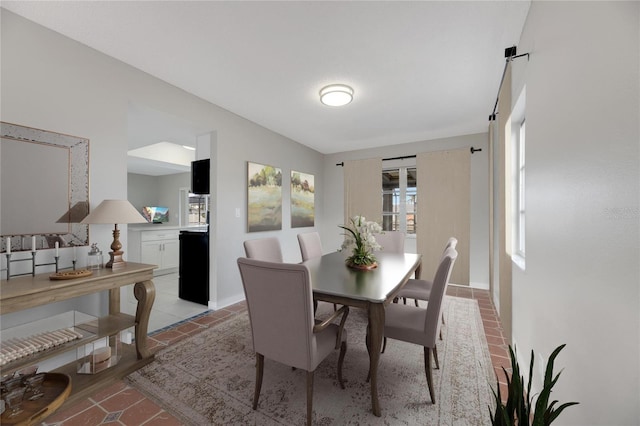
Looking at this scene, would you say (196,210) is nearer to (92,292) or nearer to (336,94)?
(92,292)

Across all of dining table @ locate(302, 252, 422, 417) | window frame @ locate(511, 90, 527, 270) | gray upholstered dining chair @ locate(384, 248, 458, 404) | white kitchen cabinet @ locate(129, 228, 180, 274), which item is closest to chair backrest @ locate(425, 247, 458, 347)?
gray upholstered dining chair @ locate(384, 248, 458, 404)

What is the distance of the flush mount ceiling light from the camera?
263 centimetres

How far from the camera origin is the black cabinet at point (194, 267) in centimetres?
338

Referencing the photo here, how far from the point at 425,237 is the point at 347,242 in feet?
8.50

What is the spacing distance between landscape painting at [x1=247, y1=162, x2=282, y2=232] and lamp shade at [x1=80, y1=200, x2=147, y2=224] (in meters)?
1.75

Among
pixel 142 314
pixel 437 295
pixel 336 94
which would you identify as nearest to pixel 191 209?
pixel 142 314

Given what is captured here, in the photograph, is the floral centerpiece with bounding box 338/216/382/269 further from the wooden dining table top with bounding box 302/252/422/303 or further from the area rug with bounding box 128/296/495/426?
the area rug with bounding box 128/296/495/426

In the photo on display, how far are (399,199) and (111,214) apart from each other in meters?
4.35

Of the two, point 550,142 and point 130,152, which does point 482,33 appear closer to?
point 550,142

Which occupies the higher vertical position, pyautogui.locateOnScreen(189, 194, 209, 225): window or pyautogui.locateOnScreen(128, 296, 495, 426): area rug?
pyautogui.locateOnScreen(189, 194, 209, 225): window

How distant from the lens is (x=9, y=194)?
68.0 inches

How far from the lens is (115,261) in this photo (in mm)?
2027

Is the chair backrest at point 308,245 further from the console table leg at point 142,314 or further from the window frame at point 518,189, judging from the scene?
the window frame at point 518,189

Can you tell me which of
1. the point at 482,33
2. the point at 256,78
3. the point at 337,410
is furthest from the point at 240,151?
the point at 337,410
